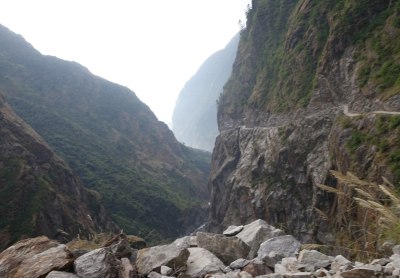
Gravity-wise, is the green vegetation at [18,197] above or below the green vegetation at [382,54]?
below

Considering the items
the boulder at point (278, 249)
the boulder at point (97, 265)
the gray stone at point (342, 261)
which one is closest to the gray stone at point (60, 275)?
the boulder at point (97, 265)

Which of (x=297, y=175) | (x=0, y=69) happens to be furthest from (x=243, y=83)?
(x=0, y=69)

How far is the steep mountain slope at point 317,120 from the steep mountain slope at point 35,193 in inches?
1104

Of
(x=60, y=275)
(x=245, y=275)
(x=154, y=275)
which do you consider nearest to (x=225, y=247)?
(x=154, y=275)

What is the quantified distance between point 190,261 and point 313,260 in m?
2.15

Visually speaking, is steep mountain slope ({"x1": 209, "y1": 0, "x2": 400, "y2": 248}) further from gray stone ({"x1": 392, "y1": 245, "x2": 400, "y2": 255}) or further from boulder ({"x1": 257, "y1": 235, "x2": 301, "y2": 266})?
gray stone ({"x1": 392, "y1": 245, "x2": 400, "y2": 255})

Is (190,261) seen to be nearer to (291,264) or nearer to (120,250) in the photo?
(120,250)

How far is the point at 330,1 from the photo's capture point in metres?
65.9

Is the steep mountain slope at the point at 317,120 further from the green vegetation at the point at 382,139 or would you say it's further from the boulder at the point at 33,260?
the boulder at the point at 33,260

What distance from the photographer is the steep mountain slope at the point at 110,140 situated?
361ft

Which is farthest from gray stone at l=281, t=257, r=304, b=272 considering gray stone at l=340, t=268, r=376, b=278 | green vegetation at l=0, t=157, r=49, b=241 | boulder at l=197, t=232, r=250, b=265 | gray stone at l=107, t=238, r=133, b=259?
green vegetation at l=0, t=157, r=49, b=241

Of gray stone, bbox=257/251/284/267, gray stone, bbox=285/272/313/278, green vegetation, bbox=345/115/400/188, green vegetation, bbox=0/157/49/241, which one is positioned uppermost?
green vegetation, bbox=345/115/400/188

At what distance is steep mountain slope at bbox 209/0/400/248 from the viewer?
3941 cm

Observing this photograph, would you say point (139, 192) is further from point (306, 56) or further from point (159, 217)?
point (306, 56)
